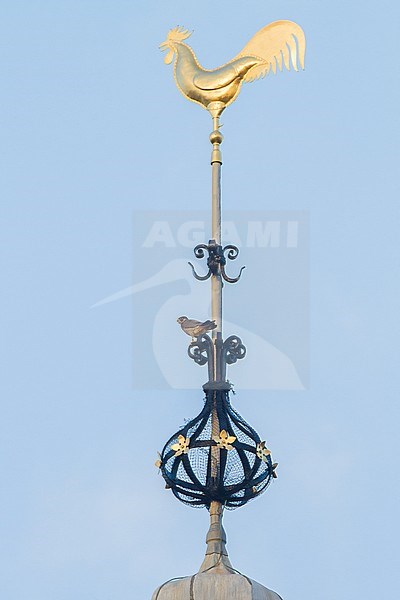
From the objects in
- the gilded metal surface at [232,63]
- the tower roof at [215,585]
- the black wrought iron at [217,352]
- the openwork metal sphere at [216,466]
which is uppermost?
the gilded metal surface at [232,63]

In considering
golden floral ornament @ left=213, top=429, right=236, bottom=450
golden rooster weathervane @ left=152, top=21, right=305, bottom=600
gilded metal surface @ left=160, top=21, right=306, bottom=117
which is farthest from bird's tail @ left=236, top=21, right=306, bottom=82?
golden floral ornament @ left=213, top=429, right=236, bottom=450

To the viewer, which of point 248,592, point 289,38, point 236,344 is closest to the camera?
point 248,592

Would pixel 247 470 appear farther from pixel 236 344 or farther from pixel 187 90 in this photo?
pixel 187 90

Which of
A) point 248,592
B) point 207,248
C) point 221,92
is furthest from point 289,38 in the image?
point 248,592

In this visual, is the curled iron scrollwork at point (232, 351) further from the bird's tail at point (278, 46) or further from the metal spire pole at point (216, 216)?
the bird's tail at point (278, 46)

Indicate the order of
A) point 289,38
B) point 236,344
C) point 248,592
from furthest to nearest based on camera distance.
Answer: point 289,38
point 236,344
point 248,592

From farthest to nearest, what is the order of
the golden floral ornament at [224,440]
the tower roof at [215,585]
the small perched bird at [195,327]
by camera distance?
the small perched bird at [195,327] → the golden floral ornament at [224,440] → the tower roof at [215,585]

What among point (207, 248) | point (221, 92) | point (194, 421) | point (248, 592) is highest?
point (221, 92)

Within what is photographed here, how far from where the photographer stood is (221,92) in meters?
31.8

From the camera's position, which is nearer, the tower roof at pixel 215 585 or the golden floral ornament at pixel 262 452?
the tower roof at pixel 215 585

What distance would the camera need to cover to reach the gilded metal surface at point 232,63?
31.8 meters

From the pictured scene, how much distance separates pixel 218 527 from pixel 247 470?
84cm

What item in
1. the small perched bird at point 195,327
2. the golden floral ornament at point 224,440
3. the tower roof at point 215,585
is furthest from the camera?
the small perched bird at point 195,327

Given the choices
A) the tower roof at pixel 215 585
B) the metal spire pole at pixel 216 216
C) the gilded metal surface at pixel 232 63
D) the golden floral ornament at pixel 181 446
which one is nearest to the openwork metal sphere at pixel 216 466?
the golden floral ornament at pixel 181 446
